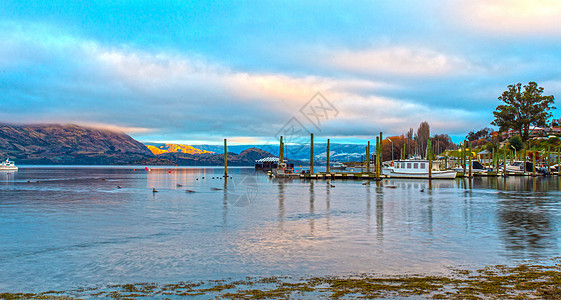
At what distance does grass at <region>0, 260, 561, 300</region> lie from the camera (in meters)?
13.8

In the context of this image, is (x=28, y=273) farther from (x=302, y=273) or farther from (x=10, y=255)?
(x=302, y=273)

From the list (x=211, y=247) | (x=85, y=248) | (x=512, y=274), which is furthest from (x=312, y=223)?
(x=512, y=274)

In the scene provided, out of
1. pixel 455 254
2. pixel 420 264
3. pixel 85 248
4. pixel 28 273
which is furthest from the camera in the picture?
pixel 85 248

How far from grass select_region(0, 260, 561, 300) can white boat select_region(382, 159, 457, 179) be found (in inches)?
3925

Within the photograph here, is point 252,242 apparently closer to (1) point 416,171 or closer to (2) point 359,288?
(2) point 359,288

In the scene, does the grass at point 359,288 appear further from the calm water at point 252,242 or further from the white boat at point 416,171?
the white boat at point 416,171

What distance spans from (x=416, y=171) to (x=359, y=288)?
104362 millimetres

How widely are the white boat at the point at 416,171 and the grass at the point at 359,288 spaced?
3925 inches

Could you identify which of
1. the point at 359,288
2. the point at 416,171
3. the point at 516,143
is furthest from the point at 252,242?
the point at 516,143

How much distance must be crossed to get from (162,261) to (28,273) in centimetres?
494

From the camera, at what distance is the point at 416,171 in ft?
376

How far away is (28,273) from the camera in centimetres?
1770

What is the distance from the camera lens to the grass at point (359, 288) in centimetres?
1376

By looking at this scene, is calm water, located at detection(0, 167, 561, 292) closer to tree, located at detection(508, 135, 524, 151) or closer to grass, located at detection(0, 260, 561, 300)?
grass, located at detection(0, 260, 561, 300)
